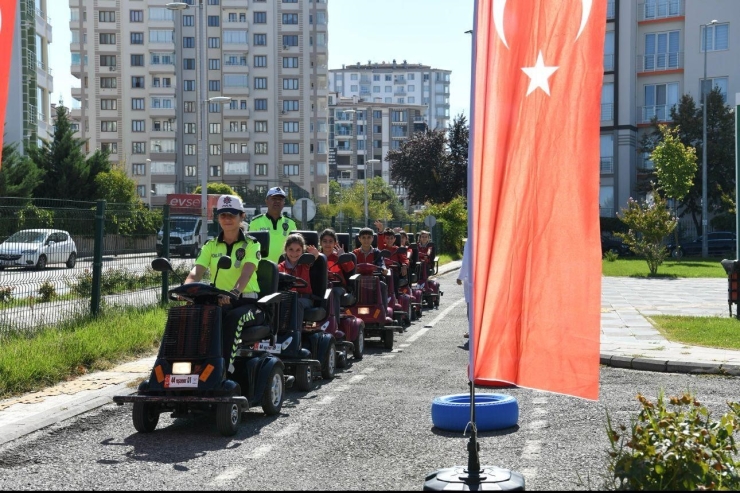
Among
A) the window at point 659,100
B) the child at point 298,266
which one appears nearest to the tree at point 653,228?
the child at point 298,266

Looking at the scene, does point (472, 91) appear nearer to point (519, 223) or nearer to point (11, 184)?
point (519, 223)

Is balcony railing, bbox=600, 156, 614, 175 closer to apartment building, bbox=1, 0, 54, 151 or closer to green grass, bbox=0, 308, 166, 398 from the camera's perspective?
apartment building, bbox=1, 0, 54, 151

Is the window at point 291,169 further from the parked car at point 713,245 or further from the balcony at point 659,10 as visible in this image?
the parked car at point 713,245

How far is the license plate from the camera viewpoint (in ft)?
28.0

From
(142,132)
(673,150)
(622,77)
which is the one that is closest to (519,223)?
(673,150)

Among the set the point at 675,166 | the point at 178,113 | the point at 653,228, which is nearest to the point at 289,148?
the point at 178,113

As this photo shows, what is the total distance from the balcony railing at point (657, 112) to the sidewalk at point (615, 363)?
44245 millimetres

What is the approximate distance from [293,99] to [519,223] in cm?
11165

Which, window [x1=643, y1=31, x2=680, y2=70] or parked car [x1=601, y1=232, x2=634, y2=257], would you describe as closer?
parked car [x1=601, y1=232, x2=634, y2=257]

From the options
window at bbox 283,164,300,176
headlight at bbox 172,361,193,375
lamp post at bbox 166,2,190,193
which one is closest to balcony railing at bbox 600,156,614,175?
window at bbox 283,164,300,176

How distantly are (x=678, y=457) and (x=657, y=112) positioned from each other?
6496 cm

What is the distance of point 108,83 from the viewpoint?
11319cm

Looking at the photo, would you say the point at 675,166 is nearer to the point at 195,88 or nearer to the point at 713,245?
the point at 713,245

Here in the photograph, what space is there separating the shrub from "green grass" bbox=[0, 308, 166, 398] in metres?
6.58
